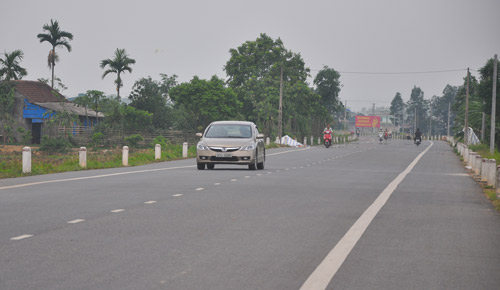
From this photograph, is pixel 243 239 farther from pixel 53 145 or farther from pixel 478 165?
pixel 53 145

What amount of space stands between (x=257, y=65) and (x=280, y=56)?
3305 mm

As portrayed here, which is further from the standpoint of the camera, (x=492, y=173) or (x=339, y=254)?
(x=492, y=173)

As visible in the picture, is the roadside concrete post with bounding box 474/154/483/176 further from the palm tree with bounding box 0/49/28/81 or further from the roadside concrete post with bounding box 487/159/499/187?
the palm tree with bounding box 0/49/28/81

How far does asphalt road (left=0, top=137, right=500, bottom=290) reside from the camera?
6.27 meters

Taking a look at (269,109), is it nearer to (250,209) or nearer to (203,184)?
(203,184)

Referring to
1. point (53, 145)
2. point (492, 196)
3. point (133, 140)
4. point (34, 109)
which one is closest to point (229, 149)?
point (492, 196)

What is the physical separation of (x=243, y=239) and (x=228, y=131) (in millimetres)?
16694

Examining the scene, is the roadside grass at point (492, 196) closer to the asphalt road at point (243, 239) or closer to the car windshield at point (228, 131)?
the asphalt road at point (243, 239)

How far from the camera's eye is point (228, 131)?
25047mm

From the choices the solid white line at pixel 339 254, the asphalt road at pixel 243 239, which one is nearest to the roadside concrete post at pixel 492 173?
the asphalt road at pixel 243 239

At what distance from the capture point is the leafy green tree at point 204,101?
68500mm

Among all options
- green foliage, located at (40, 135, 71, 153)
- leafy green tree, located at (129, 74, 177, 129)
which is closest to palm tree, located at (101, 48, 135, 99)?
leafy green tree, located at (129, 74, 177, 129)

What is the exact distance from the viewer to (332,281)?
6184 millimetres

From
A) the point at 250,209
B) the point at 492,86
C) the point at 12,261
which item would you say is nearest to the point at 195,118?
the point at 492,86
